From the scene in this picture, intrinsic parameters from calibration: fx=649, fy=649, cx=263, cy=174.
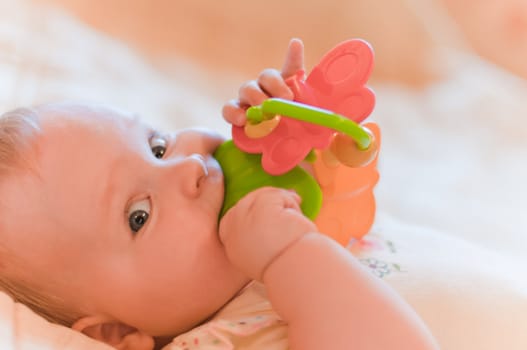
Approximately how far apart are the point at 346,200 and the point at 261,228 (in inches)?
7.6

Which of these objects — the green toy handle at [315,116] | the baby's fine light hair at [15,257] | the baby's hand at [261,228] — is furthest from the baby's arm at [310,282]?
the baby's fine light hair at [15,257]

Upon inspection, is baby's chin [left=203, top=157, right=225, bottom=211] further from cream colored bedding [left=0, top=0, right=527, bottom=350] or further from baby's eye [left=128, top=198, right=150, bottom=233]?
cream colored bedding [left=0, top=0, right=527, bottom=350]

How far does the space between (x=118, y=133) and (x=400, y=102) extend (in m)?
0.88

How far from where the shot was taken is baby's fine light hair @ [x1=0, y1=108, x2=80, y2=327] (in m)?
0.79

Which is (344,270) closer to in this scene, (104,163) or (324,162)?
(324,162)

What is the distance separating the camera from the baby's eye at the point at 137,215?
81 centimetres

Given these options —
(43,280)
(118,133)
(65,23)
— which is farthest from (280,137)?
(65,23)

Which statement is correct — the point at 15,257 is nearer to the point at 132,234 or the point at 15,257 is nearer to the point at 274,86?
the point at 132,234

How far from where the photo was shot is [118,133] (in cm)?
85

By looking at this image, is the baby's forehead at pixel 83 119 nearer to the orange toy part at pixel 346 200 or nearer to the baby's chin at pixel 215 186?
the baby's chin at pixel 215 186

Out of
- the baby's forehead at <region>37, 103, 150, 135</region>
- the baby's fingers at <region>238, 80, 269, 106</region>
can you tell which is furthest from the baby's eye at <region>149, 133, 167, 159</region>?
the baby's fingers at <region>238, 80, 269, 106</region>

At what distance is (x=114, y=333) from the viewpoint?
0.85 m

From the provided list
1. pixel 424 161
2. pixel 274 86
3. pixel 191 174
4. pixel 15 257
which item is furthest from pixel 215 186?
pixel 424 161

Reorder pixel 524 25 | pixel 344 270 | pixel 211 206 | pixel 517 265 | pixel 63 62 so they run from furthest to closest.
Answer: pixel 524 25, pixel 63 62, pixel 517 265, pixel 211 206, pixel 344 270
